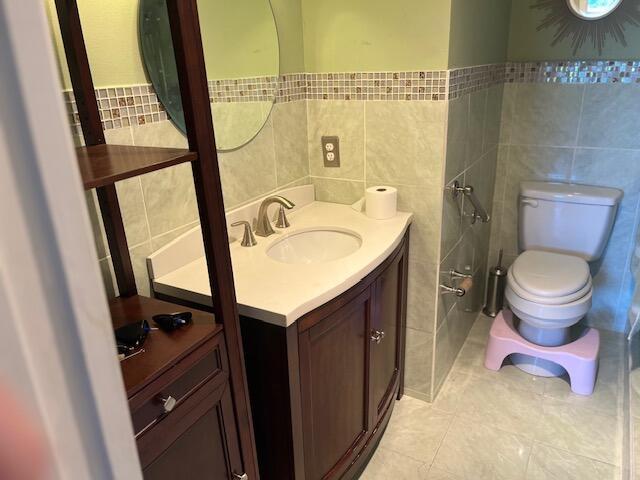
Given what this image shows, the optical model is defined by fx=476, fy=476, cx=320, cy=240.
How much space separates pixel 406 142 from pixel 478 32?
21.7 inches

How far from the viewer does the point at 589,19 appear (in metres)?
2.10

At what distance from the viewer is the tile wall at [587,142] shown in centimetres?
218

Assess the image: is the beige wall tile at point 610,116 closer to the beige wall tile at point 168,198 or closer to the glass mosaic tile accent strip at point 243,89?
the glass mosaic tile accent strip at point 243,89

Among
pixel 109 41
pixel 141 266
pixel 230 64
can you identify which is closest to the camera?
pixel 109 41

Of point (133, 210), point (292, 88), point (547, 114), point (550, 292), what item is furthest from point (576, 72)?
point (133, 210)

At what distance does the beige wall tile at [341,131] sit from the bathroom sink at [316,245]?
0.28m

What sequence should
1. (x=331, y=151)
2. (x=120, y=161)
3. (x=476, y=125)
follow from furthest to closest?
(x=476, y=125) → (x=331, y=151) → (x=120, y=161)

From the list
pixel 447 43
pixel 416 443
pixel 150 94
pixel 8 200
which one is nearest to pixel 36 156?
pixel 8 200

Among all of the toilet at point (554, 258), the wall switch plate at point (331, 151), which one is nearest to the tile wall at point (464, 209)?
the toilet at point (554, 258)

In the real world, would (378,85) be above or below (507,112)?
above

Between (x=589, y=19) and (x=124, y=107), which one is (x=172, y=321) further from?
(x=589, y=19)

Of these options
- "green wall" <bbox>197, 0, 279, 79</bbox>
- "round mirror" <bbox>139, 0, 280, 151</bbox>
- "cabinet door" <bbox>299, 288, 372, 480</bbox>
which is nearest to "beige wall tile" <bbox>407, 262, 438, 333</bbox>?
"cabinet door" <bbox>299, 288, 372, 480</bbox>

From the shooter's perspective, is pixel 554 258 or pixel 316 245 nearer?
pixel 316 245

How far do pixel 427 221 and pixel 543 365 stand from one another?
1021 mm
